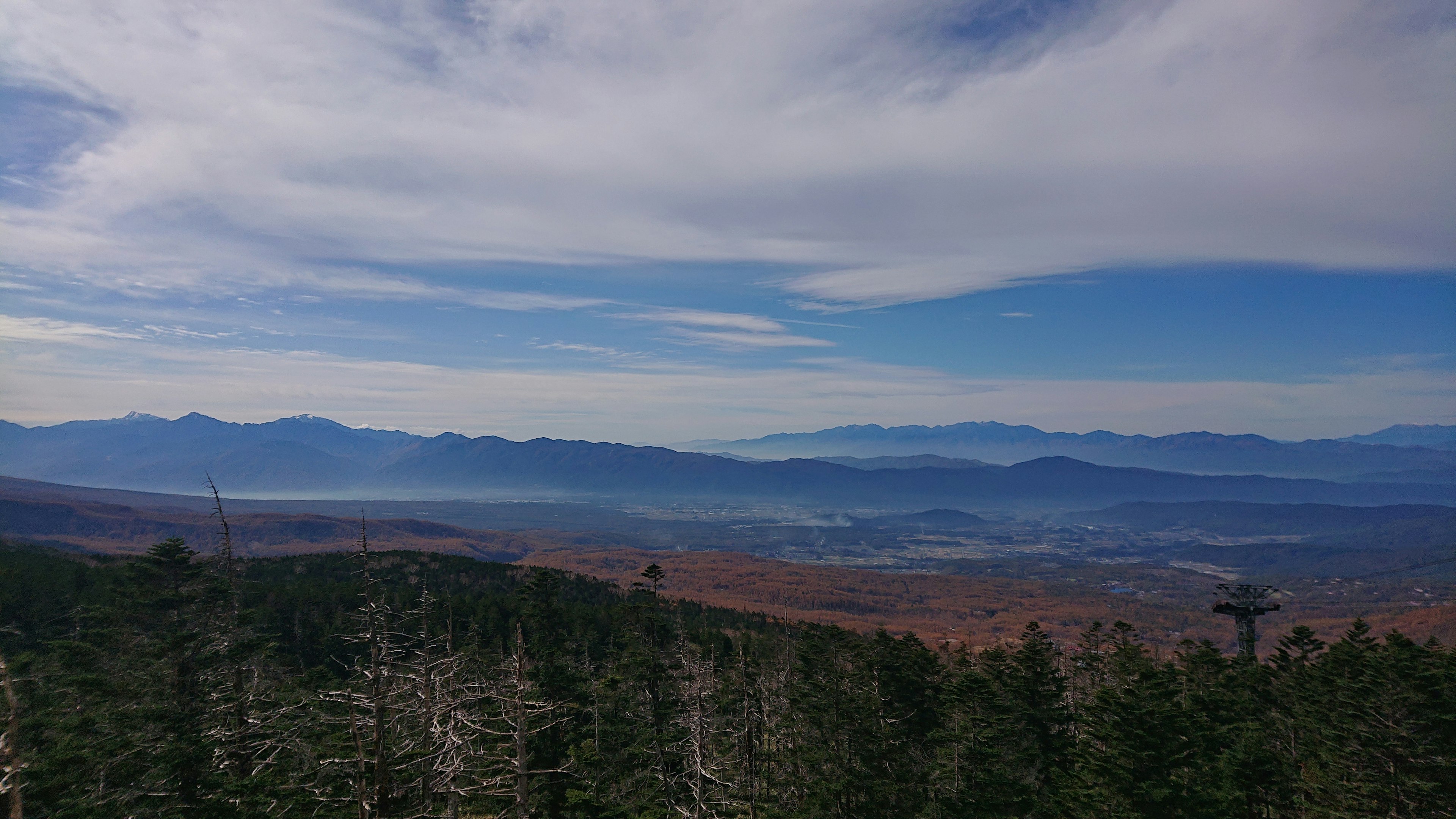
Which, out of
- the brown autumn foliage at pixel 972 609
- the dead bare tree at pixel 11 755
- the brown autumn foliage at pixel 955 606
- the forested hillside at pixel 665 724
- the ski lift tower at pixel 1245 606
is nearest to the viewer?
the dead bare tree at pixel 11 755

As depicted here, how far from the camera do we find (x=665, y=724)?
28859 millimetres

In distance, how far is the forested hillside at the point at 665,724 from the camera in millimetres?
16969

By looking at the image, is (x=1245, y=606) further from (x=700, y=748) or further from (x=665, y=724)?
(x=700, y=748)

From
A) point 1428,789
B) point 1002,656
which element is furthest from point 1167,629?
point 1428,789

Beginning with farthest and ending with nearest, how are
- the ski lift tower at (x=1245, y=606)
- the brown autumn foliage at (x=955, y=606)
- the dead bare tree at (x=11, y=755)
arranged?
the brown autumn foliage at (x=955, y=606) < the ski lift tower at (x=1245, y=606) < the dead bare tree at (x=11, y=755)

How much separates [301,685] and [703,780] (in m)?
21.6

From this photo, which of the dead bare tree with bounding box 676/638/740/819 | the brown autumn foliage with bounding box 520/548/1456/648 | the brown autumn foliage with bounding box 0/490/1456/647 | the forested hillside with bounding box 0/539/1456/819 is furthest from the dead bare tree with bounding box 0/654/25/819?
the brown autumn foliage with bounding box 0/490/1456/647

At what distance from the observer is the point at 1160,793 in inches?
894

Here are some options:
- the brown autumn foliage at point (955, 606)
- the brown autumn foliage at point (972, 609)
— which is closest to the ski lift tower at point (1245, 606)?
the brown autumn foliage at point (972, 609)

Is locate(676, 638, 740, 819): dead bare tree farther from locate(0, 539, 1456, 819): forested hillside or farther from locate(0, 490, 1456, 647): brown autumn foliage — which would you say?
locate(0, 490, 1456, 647): brown autumn foliage

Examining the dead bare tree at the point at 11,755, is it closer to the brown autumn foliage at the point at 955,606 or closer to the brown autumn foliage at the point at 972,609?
the brown autumn foliage at the point at 972,609

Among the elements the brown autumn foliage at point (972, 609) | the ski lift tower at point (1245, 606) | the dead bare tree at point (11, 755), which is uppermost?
the dead bare tree at point (11, 755)

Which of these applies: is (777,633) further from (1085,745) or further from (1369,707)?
(1369,707)

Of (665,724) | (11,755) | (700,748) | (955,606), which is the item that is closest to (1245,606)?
(665,724)
